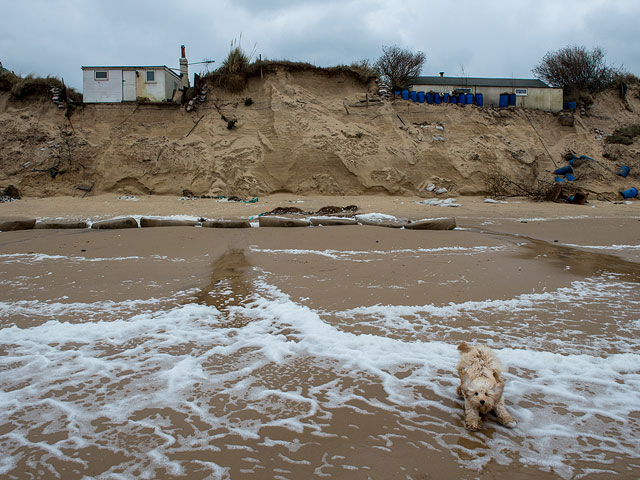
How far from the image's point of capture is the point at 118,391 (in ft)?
8.13

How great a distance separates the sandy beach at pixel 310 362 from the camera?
6.31 feet

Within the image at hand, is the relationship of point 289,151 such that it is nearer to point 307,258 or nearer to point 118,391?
point 307,258

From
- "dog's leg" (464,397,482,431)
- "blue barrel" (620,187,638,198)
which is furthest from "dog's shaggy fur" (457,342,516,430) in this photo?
"blue barrel" (620,187,638,198)

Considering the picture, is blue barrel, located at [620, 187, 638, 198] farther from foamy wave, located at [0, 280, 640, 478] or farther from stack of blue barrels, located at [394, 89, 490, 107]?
foamy wave, located at [0, 280, 640, 478]

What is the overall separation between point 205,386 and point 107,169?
14.7 metres

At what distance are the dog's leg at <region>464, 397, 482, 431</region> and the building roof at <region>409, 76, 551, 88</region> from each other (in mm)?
18978

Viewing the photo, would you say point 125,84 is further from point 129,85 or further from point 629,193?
point 629,193

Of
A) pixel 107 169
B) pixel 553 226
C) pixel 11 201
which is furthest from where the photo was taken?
pixel 107 169

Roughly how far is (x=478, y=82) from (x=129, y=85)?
15210mm

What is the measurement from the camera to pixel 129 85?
1672 centimetres

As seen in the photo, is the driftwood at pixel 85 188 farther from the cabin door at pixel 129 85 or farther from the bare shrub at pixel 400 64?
the bare shrub at pixel 400 64

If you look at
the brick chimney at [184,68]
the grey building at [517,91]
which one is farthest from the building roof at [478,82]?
the brick chimney at [184,68]

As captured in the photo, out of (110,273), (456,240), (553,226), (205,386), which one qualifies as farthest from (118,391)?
(553,226)

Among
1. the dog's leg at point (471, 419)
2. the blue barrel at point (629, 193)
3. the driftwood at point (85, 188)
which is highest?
the blue barrel at point (629, 193)
